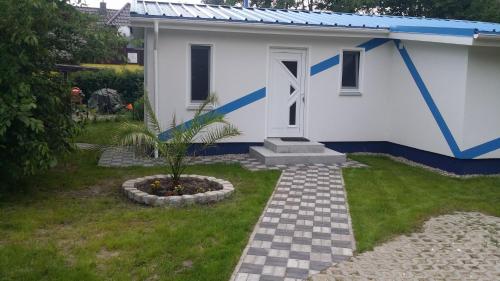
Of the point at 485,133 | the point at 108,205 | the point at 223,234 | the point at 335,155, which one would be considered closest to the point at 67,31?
the point at 108,205

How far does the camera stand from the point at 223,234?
246 inches

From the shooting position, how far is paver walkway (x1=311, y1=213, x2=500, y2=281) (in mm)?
5297

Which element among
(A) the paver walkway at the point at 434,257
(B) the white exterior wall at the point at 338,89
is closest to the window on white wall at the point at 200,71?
(B) the white exterior wall at the point at 338,89

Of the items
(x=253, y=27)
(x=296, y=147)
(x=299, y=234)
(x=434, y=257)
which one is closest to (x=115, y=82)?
(x=253, y=27)

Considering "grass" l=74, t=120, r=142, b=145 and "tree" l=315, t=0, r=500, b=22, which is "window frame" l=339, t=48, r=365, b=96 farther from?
"tree" l=315, t=0, r=500, b=22

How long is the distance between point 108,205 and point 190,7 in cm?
748

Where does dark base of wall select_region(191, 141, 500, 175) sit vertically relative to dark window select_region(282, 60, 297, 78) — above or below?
below

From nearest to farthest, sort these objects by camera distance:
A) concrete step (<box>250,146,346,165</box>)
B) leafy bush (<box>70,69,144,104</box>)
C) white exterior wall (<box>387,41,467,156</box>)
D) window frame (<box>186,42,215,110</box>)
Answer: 1. white exterior wall (<box>387,41,467,156</box>)
2. concrete step (<box>250,146,346,165</box>)
3. window frame (<box>186,42,215,110</box>)
4. leafy bush (<box>70,69,144,104</box>)

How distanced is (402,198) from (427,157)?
3522 millimetres

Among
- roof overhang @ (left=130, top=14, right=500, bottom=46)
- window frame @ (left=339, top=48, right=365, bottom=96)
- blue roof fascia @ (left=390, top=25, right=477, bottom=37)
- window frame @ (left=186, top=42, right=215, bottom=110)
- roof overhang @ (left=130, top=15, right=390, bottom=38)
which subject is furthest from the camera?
window frame @ (left=339, top=48, right=365, bottom=96)

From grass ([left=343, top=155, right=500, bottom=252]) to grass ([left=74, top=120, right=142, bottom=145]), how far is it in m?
6.66

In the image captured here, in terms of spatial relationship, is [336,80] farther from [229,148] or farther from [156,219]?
[156,219]

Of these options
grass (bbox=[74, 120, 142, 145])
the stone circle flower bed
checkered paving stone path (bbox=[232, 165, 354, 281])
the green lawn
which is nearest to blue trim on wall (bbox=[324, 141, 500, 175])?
the green lawn

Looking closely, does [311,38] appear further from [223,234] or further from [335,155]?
[223,234]
